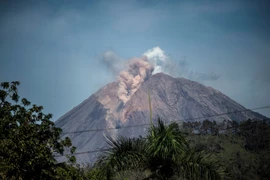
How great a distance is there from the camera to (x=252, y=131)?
80.2m

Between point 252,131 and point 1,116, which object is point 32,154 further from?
point 252,131

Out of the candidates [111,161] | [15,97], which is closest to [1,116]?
[15,97]

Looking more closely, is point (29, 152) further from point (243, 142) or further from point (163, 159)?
point (243, 142)

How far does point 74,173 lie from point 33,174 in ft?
4.01

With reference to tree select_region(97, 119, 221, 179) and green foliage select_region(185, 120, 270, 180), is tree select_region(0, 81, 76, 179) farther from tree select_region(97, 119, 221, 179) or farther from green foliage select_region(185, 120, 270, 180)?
green foliage select_region(185, 120, 270, 180)

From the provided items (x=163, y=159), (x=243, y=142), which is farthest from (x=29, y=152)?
(x=243, y=142)

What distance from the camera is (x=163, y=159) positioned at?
7992mm

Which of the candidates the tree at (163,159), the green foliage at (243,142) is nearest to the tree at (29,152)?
the tree at (163,159)

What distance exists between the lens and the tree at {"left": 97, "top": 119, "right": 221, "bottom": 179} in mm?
7961

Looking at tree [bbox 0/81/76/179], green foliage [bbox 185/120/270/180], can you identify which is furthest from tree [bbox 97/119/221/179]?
green foliage [bbox 185/120/270/180]

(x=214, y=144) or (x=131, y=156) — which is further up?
(x=214, y=144)

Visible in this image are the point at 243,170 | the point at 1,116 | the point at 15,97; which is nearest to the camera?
the point at 1,116

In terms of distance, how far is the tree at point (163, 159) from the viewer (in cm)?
796

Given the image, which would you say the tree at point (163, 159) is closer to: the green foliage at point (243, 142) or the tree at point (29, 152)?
the tree at point (29, 152)
